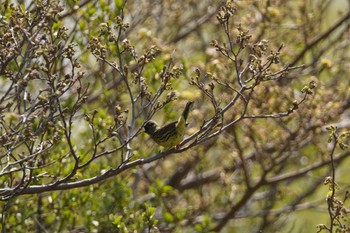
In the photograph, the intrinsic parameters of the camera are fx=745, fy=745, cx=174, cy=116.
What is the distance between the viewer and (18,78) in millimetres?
5762

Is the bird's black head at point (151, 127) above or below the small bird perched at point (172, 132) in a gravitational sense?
above

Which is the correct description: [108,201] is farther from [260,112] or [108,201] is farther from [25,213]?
[260,112]

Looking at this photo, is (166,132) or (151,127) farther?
(151,127)

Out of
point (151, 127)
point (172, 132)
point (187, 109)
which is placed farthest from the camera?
point (151, 127)

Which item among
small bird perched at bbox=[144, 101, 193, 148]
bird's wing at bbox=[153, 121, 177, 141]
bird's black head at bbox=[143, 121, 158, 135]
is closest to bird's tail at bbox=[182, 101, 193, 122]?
small bird perched at bbox=[144, 101, 193, 148]

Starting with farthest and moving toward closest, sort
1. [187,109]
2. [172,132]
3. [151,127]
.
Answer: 1. [151,127]
2. [172,132]
3. [187,109]

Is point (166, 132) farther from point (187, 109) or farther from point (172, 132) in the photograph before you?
point (187, 109)

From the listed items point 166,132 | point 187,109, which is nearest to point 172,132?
point 166,132

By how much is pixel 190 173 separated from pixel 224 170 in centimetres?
132

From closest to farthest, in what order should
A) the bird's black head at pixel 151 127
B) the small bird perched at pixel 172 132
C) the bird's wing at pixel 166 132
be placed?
1. the small bird perched at pixel 172 132
2. the bird's wing at pixel 166 132
3. the bird's black head at pixel 151 127

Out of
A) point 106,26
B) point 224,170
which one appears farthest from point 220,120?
point 224,170

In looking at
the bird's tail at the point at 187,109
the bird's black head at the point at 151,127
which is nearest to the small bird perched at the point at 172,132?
the bird's tail at the point at 187,109

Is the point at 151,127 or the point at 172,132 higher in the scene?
the point at 151,127

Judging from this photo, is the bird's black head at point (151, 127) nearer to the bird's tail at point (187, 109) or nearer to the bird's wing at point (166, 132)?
the bird's wing at point (166, 132)
